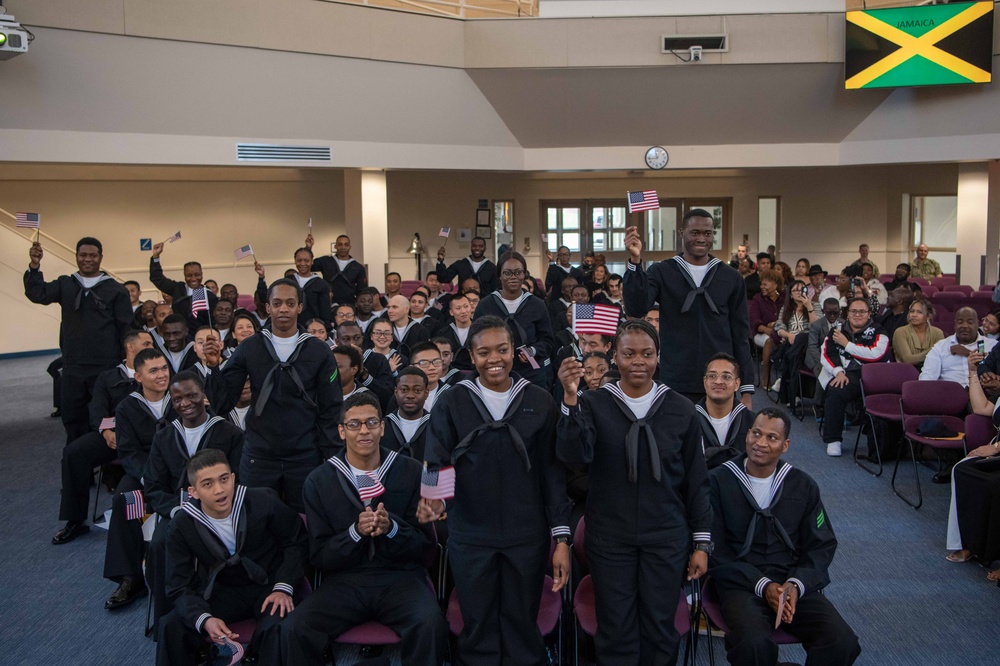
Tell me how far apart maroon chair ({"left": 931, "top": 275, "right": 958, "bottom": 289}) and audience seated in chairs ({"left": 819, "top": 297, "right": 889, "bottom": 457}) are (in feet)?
19.2

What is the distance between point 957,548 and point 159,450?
486cm

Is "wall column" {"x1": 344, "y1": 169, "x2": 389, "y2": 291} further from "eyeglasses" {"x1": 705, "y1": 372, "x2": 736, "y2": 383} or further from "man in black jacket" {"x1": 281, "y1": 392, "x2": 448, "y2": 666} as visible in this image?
"man in black jacket" {"x1": 281, "y1": 392, "x2": 448, "y2": 666}

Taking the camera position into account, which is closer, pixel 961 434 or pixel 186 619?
pixel 186 619

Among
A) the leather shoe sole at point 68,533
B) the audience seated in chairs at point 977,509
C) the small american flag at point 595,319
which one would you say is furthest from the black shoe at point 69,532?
the audience seated in chairs at point 977,509

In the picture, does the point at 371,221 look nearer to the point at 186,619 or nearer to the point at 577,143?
the point at 577,143

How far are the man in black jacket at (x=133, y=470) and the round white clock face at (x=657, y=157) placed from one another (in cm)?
1075

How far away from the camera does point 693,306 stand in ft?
14.8

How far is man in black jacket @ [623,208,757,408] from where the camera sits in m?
4.43

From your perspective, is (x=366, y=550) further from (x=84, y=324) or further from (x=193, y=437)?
(x=84, y=324)

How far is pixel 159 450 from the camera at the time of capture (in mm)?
4379

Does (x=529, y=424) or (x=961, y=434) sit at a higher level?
(x=529, y=424)

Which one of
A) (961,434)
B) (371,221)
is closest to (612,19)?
(371,221)

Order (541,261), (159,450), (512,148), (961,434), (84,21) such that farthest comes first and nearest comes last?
1. (541,261)
2. (512,148)
3. (84,21)
4. (961,434)
5. (159,450)

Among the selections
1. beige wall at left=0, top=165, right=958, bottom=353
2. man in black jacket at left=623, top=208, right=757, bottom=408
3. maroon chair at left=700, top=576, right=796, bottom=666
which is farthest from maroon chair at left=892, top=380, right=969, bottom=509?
beige wall at left=0, top=165, right=958, bottom=353
